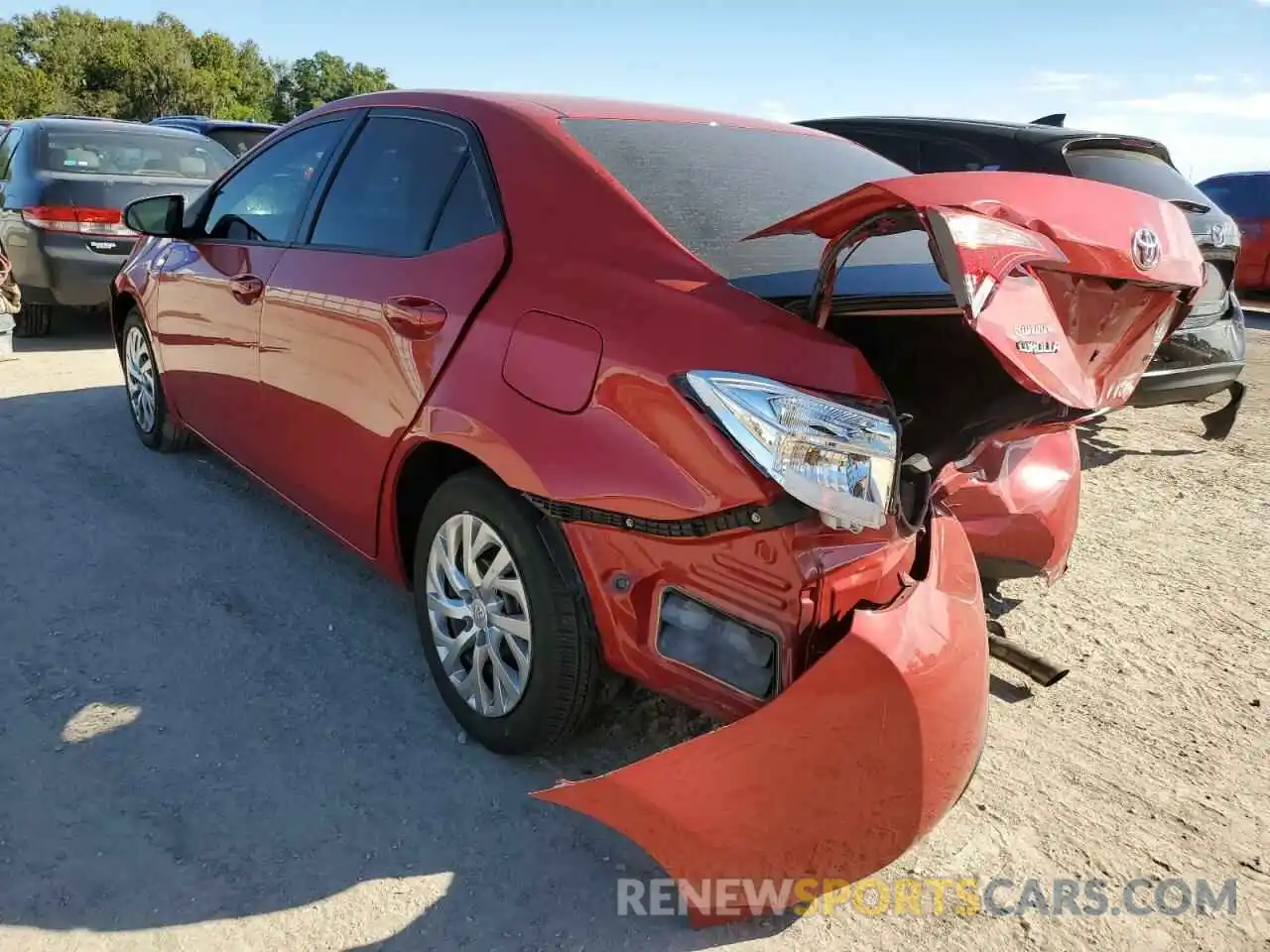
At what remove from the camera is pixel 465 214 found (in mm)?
2721

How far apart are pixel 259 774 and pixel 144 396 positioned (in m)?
3.05

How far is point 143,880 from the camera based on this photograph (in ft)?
7.38

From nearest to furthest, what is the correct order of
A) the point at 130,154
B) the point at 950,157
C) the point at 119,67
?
the point at 950,157
the point at 130,154
the point at 119,67

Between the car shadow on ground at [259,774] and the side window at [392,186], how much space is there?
1312 mm

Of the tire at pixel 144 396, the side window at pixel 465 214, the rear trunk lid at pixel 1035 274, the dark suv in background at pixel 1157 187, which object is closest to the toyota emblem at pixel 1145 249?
the rear trunk lid at pixel 1035 274

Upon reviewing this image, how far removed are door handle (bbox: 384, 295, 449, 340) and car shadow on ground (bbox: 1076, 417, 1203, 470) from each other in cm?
412

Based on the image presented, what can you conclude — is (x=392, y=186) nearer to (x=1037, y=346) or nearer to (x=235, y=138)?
(x=1037, y=346)

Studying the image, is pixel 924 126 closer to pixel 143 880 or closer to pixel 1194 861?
pixel 1194 861

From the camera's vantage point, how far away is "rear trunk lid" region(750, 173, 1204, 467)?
1768mm

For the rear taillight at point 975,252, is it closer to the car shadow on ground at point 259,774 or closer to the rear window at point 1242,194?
the car shadow on ground at point 259,774

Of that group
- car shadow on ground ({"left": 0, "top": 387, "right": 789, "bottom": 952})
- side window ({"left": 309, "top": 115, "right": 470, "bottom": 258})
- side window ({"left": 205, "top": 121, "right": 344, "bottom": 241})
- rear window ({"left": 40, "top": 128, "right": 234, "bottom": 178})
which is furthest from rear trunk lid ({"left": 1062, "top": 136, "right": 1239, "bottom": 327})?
rear window ({"left": 40, "top": 128, "right": 234, "bottom": 178})

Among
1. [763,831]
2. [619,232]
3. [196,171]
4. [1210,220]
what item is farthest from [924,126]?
[196,171]

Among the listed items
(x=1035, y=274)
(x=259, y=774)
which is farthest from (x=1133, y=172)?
(x=259, y=774)

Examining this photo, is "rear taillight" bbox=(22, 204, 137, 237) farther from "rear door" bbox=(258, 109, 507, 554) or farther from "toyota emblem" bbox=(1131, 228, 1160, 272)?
"toyota emblem" bbox=(1131, 228, 1160, 272)
